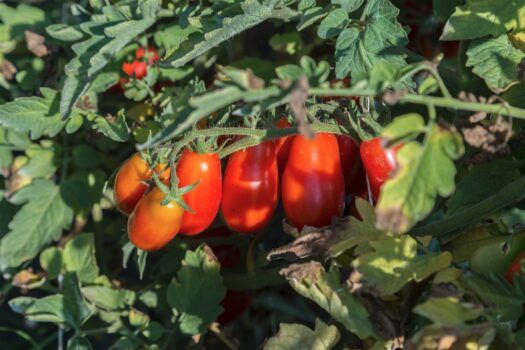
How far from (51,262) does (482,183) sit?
85cm

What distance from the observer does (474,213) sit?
50.8 inches

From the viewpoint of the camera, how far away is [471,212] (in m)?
1.29

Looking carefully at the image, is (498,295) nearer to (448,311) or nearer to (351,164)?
(448,311)

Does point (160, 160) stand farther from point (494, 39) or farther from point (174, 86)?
point (494, 39)

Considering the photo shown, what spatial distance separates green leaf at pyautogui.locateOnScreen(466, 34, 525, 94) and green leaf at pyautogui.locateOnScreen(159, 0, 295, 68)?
0.32 m

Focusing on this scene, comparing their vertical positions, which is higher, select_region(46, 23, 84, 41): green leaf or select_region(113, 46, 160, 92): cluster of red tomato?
select_region(46, 23, 84, 41): green leaf

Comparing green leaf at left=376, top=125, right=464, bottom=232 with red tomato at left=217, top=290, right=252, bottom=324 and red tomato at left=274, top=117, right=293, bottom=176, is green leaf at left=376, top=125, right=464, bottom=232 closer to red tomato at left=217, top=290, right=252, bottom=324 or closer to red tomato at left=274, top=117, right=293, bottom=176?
red tomato at left=274, top=117, right=293, bottom=176

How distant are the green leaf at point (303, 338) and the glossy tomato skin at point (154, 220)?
25 cm

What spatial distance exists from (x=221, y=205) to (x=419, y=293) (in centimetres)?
38

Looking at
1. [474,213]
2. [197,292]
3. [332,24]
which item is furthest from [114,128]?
[474,213]

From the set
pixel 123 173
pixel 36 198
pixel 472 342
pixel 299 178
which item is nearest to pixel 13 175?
pixel 36 198

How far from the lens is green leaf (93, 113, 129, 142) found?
1.42 m

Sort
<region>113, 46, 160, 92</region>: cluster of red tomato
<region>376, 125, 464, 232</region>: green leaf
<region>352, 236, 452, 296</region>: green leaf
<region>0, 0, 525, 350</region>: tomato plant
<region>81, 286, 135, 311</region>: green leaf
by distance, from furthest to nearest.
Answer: <region>113, 46, 160, 92</region>: cluster of red tomato < <region>81, 286, 135, 311</region>: green leaf < <region>352, 236, 452, 296</region>: green leaf < <region>0, 0, 525, 350</region>: tomato plant < <region>376, 125, 464, 232</region>: green leaf

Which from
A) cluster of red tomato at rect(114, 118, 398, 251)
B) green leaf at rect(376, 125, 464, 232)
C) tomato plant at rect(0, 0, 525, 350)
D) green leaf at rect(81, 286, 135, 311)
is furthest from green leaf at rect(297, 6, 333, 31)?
green leaf at rect(81, 286, 135, 311)
